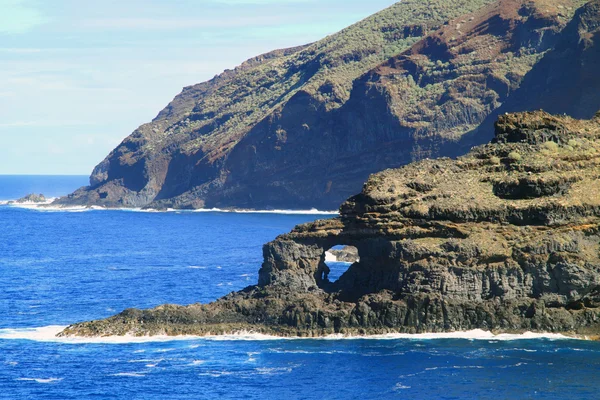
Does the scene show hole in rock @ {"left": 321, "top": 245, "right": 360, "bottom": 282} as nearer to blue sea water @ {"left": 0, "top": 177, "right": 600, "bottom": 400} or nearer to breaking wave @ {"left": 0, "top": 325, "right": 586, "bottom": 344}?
blue sea water @ {"left": 0, "top": 177, "right": 600, "bottom": 400}

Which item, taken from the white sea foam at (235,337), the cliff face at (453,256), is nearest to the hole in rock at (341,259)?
the cliff face at (453,256)

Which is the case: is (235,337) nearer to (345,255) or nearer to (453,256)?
(453,256)

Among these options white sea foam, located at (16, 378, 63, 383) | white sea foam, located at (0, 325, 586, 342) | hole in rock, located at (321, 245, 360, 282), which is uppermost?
hole in rock, located at (321, 245, 360, 282)

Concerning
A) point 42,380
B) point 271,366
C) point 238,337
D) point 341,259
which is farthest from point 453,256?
point 341,259

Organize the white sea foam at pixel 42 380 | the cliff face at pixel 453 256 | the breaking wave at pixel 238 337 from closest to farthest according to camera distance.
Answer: the white sea foam at pixel 42 380
the breaking wave at pixel 238 337
the cliff face at pixel 453 256

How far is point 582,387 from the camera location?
→ 195 ft

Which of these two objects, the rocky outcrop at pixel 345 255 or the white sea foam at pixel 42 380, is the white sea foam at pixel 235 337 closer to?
the white sea foam at pixel 42 380

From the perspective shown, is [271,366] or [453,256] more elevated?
[453,256]

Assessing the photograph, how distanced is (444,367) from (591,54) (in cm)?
12146

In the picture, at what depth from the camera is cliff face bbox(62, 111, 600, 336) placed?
70.2 meters

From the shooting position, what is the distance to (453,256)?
2793 inches

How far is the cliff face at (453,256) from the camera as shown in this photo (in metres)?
70.2

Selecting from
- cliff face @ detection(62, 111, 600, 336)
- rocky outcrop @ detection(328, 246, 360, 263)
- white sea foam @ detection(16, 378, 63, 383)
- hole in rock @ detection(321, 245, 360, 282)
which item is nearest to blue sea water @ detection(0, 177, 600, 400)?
white sea foam @ detection(16, 378, 63, 383)

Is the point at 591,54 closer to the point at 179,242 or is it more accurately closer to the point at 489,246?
the point at 179,242
